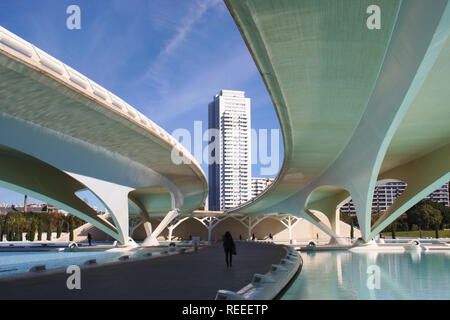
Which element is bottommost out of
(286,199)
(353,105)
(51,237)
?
(51,237)

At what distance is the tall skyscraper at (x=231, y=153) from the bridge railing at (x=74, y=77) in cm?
11756

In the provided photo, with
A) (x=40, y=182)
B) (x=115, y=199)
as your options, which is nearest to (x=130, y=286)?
(x=40, y=182)

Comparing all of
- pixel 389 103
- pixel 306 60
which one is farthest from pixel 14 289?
pixel 389 103

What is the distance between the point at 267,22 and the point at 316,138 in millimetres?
11882

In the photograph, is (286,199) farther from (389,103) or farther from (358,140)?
(389,103)

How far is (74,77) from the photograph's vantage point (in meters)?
14.5

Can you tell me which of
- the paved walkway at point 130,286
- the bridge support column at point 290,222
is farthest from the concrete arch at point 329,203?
the paved walkway at point 130,286

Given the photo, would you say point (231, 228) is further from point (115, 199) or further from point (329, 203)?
point (115, 199)

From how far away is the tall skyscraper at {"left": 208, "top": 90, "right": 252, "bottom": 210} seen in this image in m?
138

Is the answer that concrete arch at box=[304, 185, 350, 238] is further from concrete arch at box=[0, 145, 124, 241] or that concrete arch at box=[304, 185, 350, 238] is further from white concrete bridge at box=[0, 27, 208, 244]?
concrete arch at box=[0, 145, 124, 241]

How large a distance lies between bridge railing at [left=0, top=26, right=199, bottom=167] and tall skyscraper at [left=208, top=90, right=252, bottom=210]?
11756 centimetres

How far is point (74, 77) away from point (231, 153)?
427 ft
